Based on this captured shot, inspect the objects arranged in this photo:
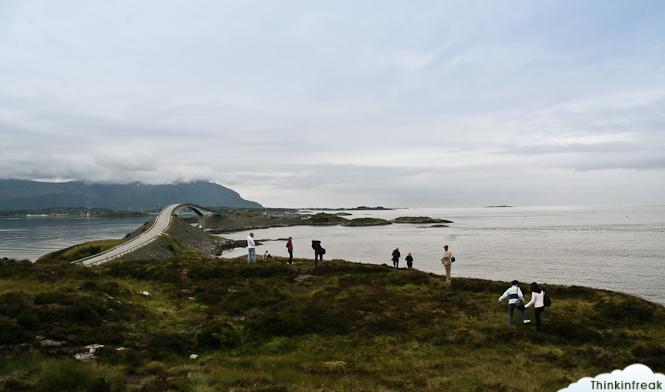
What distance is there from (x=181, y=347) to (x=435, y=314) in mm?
13060

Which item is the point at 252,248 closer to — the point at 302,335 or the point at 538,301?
the point at 302,335

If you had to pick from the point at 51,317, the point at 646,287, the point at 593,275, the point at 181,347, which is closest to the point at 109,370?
the point at 181,347

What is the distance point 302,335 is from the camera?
20.2 m

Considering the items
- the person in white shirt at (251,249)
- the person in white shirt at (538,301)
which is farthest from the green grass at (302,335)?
the person in white shirt at (251,249)

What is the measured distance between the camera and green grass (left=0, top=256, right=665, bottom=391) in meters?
13.4

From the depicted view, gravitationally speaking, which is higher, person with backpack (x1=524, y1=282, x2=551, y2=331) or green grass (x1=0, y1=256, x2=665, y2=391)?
person with backpack (x1=524, y1=282, x2=551, y2=331)

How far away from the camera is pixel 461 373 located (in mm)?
14484

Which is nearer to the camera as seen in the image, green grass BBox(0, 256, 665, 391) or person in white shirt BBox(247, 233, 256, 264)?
green grass BBox(0, 256, 665, 391)

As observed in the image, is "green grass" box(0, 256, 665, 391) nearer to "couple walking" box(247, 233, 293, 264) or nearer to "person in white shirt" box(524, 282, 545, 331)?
"person in white shirt" box(524, 282, 545, 331)

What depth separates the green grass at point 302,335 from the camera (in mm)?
13359

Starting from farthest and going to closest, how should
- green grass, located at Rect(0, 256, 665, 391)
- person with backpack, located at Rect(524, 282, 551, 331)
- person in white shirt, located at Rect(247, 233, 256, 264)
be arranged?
person in white shirt, located at Rect(247, 233, 256, 264)
person with backpack, located at Rect(524, 282, 551, 331)
green grass, located at Rect(0, 256, 665, 391)

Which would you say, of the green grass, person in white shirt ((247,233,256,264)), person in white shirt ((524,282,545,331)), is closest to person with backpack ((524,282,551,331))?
person in white shirt ((524,282,545,331))

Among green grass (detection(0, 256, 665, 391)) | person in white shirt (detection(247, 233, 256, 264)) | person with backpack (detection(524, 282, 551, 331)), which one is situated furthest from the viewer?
person in white shirt (detection(247, 233, 256, 264))

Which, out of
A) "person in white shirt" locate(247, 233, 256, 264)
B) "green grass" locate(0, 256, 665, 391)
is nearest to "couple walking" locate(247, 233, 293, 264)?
"person in white shirt" locate(247, 233, 256, 264)
